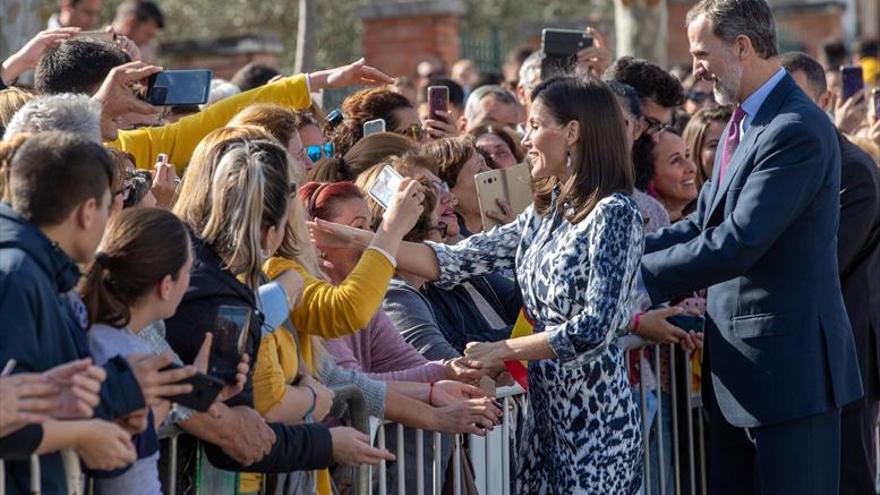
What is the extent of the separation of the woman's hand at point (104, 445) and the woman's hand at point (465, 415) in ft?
4.86

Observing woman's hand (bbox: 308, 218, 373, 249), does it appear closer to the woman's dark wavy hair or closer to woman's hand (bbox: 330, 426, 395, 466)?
the woman's dark wavy hair

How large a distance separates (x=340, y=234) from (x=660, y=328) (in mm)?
1530

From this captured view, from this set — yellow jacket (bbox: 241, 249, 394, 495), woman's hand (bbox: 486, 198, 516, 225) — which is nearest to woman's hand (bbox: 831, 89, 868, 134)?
woman's hand (bbox: 486, 198, 516, 225)

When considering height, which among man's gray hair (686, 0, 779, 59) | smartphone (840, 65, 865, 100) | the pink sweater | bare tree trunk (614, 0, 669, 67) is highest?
man's gray hair (686, 0, 779, 59)

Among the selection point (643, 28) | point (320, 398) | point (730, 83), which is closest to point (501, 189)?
point (730, 83)

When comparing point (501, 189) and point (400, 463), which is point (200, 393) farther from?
point (501, 189)

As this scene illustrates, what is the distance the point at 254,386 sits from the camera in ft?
14.0

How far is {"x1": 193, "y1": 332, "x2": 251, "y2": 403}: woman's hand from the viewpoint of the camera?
155 inches

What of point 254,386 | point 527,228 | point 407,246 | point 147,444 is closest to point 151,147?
point 407,246

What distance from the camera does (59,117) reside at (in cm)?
437

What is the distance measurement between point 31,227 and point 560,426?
2.18 metres

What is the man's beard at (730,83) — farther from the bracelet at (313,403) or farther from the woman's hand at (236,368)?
the woman's hand at (236,368)

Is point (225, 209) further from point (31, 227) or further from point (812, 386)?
point (812, 386)

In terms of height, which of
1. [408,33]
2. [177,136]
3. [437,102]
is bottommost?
[408,33]
